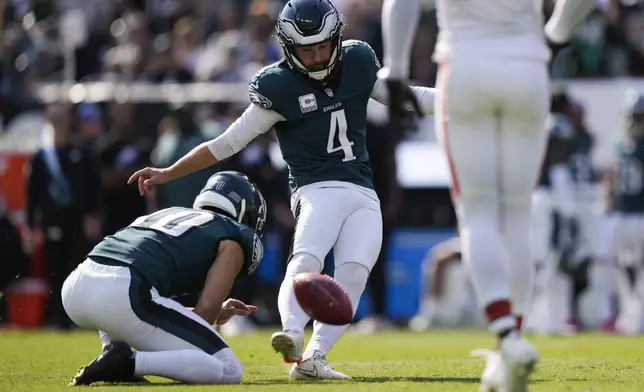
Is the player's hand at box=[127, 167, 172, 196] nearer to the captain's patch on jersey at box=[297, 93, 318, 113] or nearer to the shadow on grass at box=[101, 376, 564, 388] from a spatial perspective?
the captain's patch on jersey at box=[297, 93, 318, 113]

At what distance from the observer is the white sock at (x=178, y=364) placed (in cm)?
570

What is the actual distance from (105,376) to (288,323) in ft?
2.86

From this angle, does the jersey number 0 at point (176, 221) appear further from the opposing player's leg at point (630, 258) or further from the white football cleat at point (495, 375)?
the opposing player's leg at point (630, 258)

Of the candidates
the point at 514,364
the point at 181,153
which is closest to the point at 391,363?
the point at 514,364

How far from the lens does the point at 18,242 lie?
1304 cm

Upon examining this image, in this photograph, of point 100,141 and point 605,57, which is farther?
point 605,57

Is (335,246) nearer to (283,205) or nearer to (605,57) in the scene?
(283,205)

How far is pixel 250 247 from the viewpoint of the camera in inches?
240

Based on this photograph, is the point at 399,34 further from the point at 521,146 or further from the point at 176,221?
the point at 176,221

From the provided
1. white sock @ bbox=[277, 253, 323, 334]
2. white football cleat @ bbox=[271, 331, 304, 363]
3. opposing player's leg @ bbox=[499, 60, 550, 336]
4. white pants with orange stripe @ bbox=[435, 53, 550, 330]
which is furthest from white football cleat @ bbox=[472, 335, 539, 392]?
white sock @ bbox=[277, 253, 323, 334]

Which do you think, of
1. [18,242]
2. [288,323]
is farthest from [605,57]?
[288,323]

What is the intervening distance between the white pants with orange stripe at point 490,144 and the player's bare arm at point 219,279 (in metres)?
1.38

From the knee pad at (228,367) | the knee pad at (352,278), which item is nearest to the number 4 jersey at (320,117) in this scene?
the knee pad at (352,278)

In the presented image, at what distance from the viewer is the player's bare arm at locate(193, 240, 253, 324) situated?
5.96m
